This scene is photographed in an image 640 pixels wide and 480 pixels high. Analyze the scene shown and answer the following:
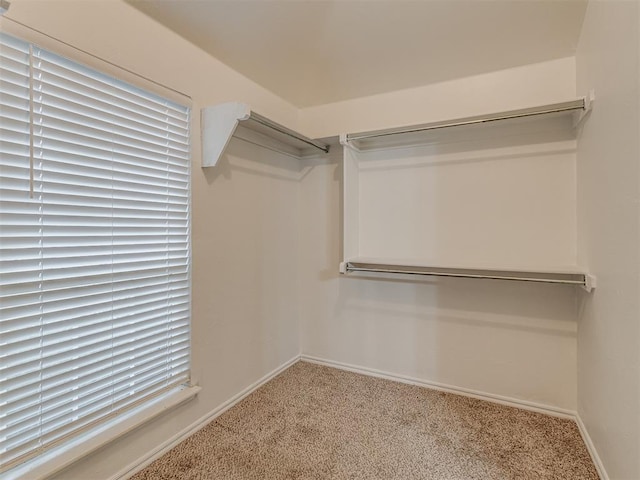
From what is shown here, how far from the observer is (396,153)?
7.86 ft

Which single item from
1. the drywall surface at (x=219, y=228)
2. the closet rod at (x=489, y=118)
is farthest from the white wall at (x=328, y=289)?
the closet rod at (x=489, y=118)

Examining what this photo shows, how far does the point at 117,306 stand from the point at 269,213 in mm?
1203

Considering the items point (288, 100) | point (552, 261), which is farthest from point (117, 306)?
point (552, 261)

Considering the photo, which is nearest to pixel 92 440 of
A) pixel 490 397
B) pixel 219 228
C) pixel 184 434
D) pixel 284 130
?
pixel 184 434

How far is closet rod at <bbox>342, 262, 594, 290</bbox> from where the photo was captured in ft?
5.58

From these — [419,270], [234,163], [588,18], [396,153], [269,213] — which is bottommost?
[419,270]

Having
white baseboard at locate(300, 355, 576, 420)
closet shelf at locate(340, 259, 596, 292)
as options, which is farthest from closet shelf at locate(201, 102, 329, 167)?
white baseboard at locate(300, 355, 576, 420)

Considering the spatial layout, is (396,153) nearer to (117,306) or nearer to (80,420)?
(117,306)

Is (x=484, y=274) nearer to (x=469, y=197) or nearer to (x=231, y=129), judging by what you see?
(x=469, y=197)

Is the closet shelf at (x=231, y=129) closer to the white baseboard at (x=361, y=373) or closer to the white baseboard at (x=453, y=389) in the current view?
the white baseboard at (x=361, y=373)

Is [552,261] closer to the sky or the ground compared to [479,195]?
closer to the ground

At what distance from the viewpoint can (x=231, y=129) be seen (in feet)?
5.84

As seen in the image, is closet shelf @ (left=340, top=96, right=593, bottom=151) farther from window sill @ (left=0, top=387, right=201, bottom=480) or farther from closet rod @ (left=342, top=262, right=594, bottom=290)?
window sill @ (left=0, top=387, right=201, bottom=480)

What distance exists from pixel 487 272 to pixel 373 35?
1.49 meters
